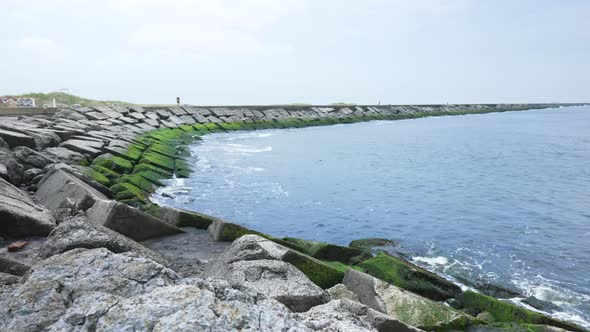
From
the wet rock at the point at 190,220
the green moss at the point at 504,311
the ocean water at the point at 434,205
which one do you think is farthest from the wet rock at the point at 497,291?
the wet rock at the point at 190,220

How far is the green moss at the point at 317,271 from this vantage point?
214 inches

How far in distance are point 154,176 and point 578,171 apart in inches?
861

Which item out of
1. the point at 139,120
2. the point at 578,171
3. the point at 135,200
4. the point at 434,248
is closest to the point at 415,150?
the point at 578,171

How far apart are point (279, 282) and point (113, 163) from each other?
36.2 ft

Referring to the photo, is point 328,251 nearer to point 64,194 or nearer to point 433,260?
point 433,260

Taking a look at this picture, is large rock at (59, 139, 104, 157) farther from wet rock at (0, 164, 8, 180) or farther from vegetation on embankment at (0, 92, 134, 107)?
vegetation on embankment at (0, 92, 134, 107)

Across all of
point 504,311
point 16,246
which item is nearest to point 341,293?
point 504,311

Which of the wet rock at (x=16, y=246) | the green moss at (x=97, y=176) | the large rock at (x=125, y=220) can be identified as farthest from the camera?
the green moss at (x=97, y=176)

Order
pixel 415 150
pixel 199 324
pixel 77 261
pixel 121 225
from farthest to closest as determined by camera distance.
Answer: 1. pixel 415 150
2. pixel 121 225
3. pixel 77 261
4. pixel 199 324

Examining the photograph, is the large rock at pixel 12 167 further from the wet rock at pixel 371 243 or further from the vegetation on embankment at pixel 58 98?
the vegetation on embankment at pixel 58 98

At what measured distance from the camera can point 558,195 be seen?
16.6 metres

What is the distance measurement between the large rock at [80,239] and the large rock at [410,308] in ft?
9.73

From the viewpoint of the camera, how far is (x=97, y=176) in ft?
37.4

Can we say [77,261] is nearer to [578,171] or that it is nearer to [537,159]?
[578,171]
